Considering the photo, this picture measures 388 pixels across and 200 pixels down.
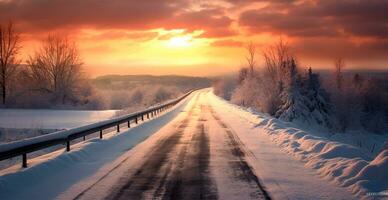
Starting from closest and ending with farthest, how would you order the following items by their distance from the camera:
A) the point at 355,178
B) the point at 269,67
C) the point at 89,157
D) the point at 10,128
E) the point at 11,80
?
the point at 355,178, the point at 89,157, the point at 10,128, the point at 11,80, the point at 269,67

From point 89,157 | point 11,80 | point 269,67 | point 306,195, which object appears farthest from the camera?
point 269,67

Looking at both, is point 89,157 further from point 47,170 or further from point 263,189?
point 263,189

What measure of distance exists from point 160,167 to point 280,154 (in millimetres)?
4787

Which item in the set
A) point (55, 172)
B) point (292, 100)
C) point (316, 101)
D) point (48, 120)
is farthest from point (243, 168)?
point (316, 101)

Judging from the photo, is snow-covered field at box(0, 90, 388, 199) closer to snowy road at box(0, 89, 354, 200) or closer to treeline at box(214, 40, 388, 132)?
snowy road at box(0, 89, 354, 200)

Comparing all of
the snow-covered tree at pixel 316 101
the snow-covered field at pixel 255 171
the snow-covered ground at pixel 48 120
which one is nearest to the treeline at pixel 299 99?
the snow-covered tree at pixel 316 101

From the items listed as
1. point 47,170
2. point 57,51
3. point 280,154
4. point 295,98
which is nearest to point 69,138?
point 47,170

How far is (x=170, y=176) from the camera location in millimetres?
9594

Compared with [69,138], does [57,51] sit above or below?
above

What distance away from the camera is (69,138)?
13.6 metres

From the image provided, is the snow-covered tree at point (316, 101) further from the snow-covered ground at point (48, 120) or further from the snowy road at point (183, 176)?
the snowy road at point (183, 176)

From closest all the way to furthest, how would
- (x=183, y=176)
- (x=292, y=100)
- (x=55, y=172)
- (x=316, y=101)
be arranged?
1. (x=183, y=176)
2. (x=55, y=172)
3. (x=292, y=100)
4. (x=316, y=101)

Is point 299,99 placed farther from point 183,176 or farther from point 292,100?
point 183,176

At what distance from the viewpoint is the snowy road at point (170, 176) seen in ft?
25.8
